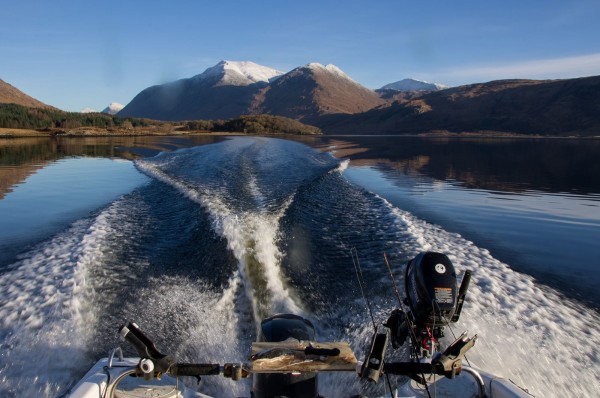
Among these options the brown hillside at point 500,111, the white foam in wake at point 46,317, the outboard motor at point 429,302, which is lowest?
the white foam in wake at point 46,317

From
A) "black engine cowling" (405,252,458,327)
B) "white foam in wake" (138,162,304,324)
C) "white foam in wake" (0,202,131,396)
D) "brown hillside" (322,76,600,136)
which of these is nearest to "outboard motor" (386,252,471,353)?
"black engine cowling" (405,252,458,327)

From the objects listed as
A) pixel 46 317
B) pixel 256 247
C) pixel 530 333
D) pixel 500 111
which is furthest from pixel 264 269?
pixel 500 111

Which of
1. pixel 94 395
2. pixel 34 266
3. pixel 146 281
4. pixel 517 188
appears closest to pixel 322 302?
pixel 146 281

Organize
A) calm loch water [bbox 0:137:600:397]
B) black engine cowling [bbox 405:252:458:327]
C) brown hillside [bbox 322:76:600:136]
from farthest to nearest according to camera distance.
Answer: brown hillside [bbox 322:76:600:136] → calm loch water [bbox 0:137:600:397] → black engine cowling [bbox 405:252:458:327]

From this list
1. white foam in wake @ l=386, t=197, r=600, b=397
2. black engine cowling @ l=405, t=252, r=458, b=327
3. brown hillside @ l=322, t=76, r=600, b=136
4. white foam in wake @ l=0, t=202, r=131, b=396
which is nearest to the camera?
black engine cowling @ l=405, t=252, r=458, b=327

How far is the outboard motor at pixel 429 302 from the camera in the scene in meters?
4.20

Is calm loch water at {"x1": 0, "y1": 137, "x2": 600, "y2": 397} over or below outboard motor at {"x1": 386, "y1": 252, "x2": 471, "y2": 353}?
below

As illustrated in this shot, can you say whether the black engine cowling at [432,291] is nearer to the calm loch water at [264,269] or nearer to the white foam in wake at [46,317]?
the calm loch water at [264,269]

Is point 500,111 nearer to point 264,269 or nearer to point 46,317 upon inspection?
point 264,269

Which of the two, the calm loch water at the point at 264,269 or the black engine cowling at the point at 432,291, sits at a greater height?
the black engine cowling at the point at 432,291

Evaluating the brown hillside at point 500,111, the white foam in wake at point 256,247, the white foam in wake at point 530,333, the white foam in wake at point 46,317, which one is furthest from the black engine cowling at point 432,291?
the brown hillside at point 500,111

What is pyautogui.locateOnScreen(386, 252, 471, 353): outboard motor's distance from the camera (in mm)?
4195

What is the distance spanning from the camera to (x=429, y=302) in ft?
14.0

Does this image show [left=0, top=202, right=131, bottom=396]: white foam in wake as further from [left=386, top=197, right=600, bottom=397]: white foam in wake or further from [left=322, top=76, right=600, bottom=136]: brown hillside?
[left=322, top=76, right=600, bottom=136]: brown hillside
